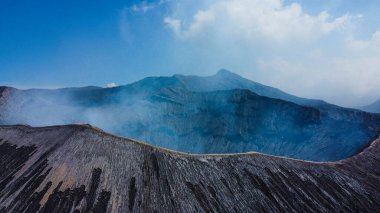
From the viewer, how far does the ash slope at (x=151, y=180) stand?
124 feet

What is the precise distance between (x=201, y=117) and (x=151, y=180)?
13585 cm

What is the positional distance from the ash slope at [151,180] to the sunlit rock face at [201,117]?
6970 centimetres

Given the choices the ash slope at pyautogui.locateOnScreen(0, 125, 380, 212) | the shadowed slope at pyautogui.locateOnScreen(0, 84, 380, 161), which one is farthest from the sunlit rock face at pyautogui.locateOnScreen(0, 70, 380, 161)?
the ash slope at pyautogui.locateOnScreen(0, 125, 380, 212)

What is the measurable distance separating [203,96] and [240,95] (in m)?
25.3

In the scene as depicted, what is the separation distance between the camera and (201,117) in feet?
579

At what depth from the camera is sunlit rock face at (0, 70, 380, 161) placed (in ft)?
422

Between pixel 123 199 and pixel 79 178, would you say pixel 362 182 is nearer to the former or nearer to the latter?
pixel 123 199

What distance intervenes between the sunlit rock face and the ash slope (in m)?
69.7

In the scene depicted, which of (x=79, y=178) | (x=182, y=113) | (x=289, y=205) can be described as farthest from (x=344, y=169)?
(x=182, y=113)

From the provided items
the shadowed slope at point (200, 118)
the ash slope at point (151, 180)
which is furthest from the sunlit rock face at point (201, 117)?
the ash slope at point (151, 180)

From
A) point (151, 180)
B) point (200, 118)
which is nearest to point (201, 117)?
point (200, 118)

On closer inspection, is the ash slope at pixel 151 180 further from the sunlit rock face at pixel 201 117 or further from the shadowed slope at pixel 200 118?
the shadowed slope at pixel 200 118

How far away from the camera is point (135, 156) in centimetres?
4528

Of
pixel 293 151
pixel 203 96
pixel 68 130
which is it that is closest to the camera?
pixel 68 130
